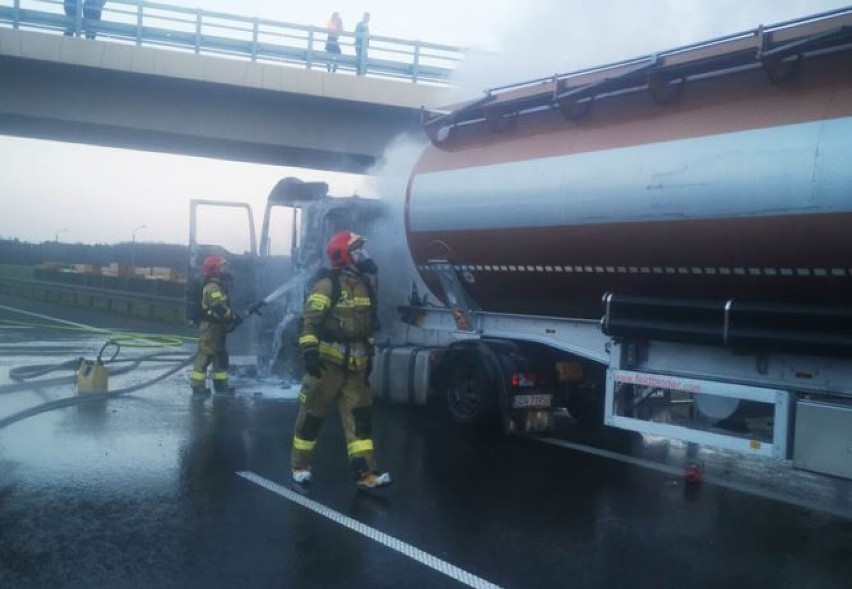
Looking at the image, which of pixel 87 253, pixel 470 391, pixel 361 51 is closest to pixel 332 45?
pixel 361 51

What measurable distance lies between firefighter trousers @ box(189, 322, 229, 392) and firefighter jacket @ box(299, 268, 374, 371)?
4954 millimetres

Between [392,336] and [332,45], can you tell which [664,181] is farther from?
[332,45]

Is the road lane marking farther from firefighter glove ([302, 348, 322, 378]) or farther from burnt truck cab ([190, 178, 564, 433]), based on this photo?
burnt truck cab ([190, 178, 564, 433])

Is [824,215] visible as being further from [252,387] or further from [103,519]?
[252,387]

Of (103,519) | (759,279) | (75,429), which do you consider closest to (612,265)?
(759,279)

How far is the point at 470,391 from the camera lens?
9891 millimetres

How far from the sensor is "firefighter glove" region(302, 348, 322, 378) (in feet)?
21.6

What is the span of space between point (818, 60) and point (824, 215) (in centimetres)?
116

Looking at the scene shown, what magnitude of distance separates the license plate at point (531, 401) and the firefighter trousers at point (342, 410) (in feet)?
8.71

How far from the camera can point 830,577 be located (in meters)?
5.38

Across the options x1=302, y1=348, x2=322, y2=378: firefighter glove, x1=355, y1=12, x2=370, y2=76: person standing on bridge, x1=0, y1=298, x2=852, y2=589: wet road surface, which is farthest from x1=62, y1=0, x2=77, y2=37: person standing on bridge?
x1=302, y1=348, x2=322, y2=378: firefighter glove

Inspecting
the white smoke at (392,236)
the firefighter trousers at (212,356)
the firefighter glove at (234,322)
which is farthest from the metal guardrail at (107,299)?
the white smoke at (392,236)

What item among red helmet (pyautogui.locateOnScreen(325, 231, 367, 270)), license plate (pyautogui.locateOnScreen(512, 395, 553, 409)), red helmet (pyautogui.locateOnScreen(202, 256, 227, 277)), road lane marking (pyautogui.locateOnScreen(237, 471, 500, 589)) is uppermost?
red helmet (pyautogui.locateOnScreen(325, 231, 367, 270))

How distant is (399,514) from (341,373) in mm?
1180
